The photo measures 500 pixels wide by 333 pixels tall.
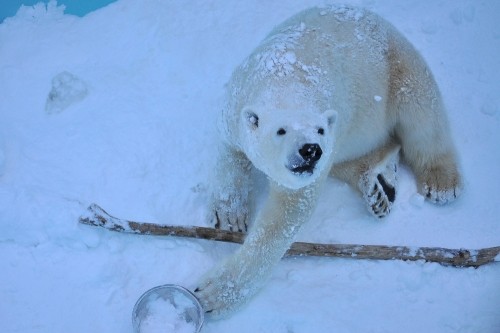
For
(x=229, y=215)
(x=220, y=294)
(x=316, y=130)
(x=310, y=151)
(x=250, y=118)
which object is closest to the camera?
(x=310, y=151)

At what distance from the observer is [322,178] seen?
9.12 feet

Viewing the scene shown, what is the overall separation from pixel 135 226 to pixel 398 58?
188 centimetres

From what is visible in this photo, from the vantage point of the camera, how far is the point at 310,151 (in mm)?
2191

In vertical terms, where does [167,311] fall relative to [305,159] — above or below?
below

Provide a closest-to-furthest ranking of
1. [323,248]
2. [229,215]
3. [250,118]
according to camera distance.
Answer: [250,118]
[323,248]
[229,215]

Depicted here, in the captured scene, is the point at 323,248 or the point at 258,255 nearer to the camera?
the point at 258,255

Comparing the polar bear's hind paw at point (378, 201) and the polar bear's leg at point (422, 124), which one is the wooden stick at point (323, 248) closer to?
the polar bear's hind paw at point (378, 201)

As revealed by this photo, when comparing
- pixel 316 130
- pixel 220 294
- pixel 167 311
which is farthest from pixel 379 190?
pixel 167 311

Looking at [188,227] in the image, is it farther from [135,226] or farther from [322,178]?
[322,178]

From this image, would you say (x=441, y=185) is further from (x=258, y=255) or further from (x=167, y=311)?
(x=167, y=311)

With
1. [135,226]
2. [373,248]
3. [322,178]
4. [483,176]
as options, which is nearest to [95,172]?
[135,226]

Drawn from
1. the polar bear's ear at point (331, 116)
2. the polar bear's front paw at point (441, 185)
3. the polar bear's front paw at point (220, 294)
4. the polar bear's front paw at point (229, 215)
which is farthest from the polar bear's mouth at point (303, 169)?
the polar bear's front paw at point (441, 185)

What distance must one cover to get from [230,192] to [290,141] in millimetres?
1044

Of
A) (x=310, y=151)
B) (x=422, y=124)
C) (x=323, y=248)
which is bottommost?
(x=323, y=248)
